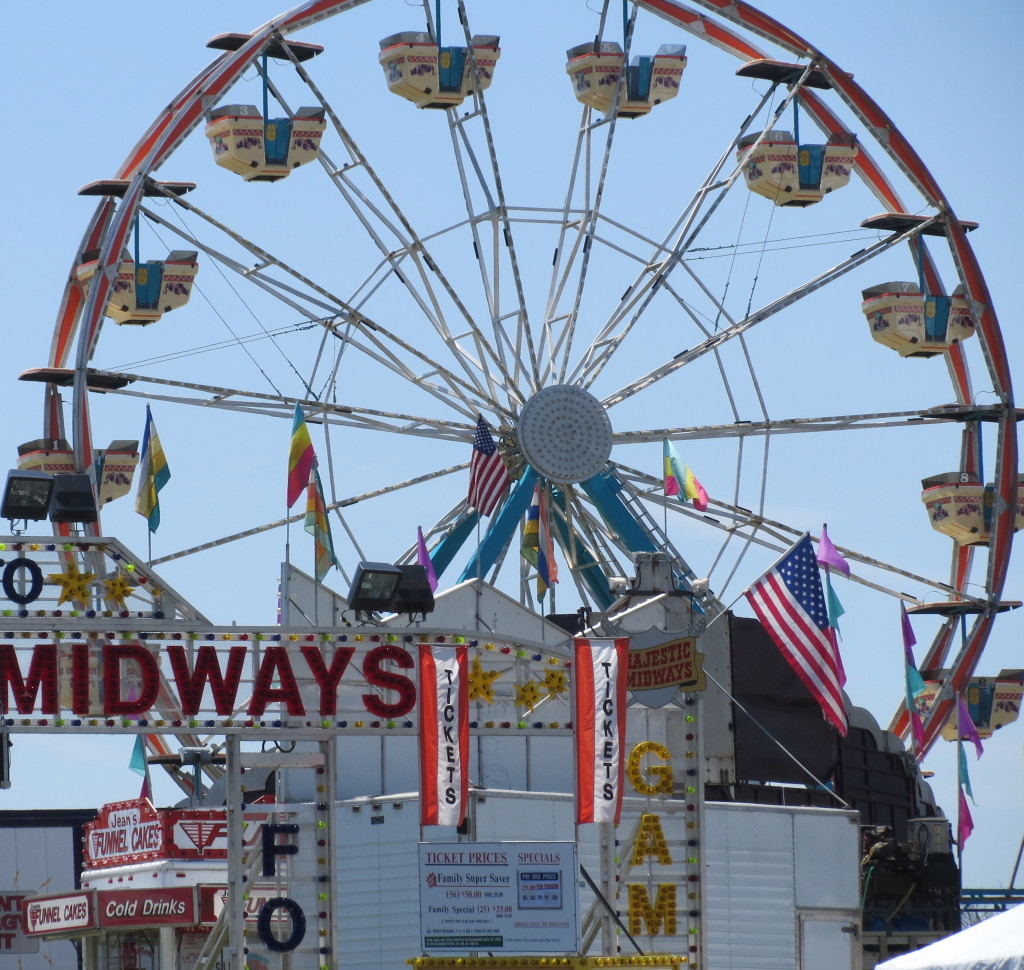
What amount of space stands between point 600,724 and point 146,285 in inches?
522

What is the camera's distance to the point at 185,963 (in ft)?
84.9

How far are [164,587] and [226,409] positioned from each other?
473 inches

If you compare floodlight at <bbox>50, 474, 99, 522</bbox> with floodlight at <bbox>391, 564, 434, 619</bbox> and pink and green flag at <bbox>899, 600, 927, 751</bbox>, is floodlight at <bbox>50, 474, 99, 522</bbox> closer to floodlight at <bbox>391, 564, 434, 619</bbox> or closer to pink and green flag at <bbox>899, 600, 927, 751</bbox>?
floodlight at <bbox>391, 564, 434, 619</bbox>

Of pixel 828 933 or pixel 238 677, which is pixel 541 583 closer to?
pixel 828 933

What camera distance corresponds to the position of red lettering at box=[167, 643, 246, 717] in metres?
20.1

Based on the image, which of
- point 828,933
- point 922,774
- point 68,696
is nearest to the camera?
point 68,696

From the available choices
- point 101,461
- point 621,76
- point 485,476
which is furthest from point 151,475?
point 621,76

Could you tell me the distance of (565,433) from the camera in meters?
32.2

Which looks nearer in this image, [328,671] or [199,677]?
[199,677]

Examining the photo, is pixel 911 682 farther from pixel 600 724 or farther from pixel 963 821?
pixel 600 724

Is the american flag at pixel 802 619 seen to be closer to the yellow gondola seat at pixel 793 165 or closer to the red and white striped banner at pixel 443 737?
the red and white striped banner at pixel 443 737

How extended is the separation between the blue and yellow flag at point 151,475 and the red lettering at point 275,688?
1105 centimetres

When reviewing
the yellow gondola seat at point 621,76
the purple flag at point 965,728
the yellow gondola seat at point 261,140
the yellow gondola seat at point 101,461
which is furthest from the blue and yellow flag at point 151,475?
the purple flag at point 965,728

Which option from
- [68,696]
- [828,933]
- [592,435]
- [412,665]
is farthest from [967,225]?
[68,696]
